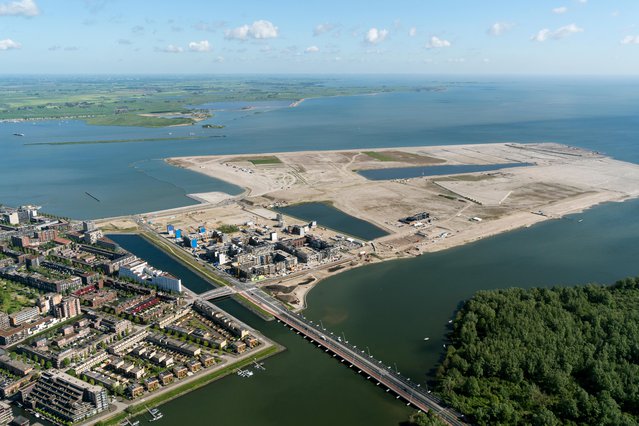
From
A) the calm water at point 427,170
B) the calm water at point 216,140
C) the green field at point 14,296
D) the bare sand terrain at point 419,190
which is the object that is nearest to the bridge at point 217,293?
the bare sand terrain at point 419,190

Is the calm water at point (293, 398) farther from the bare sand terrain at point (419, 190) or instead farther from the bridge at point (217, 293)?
the bare sand terrain at point (419, 190)

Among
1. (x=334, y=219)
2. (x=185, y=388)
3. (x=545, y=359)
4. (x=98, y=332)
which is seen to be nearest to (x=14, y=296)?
(x=98, y=332)

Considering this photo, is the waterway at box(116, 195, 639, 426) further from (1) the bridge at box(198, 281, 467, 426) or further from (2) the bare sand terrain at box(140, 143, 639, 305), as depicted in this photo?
(2) the bare sand terrain at box(140, 143, 639, 305)

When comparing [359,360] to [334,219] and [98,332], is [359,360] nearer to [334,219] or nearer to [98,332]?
[98,332]

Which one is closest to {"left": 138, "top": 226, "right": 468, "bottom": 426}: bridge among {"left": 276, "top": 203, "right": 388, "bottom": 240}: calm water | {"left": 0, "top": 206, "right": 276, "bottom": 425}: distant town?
{"left": 0, "top": 206, "right": 276, "bottom": 425}: distant town

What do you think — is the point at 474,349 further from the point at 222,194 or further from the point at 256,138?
the point at 256,138
